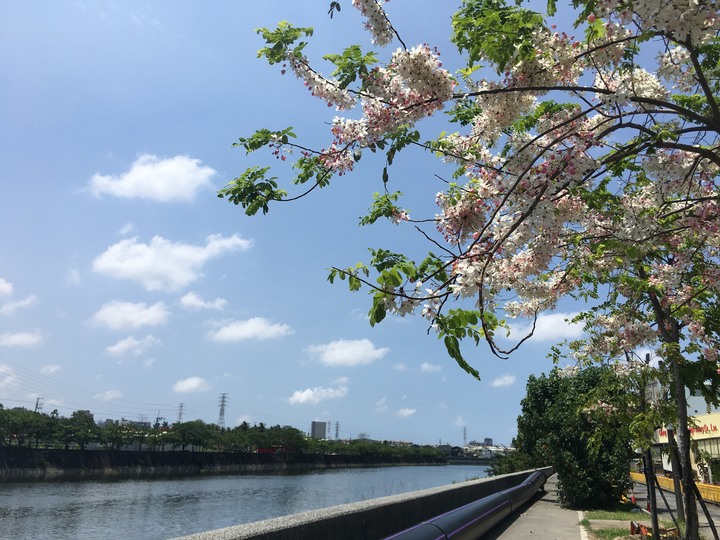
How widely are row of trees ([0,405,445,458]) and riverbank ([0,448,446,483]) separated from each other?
5665 mm

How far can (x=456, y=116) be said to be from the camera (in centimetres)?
650

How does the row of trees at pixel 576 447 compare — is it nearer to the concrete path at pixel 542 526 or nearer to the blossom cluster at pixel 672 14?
the concrete path at pixel 542 526

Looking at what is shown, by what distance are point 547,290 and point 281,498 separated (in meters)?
48.9

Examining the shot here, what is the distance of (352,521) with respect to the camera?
615 cm

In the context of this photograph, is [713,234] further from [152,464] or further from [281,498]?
[152,464]

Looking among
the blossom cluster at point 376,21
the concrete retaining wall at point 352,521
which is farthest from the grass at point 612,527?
the blossom cluster at point 376,21

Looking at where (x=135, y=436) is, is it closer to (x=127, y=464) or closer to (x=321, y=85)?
(x=127, y=464)

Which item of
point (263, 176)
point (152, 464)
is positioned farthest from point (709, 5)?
point (152, 464)

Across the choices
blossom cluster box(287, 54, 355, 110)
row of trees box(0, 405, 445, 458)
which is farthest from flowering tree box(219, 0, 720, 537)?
row of trees box(0, 405, 445, 458)

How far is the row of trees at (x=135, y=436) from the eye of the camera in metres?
A: 72.4

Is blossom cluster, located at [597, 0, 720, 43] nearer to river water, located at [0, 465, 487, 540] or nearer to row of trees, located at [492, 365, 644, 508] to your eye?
row of trees, located at [492, 365, 644, 508]

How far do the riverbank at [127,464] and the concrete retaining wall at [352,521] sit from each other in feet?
211

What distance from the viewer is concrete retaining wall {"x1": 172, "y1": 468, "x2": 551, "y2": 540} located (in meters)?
4.57

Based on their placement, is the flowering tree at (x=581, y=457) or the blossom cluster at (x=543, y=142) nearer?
the blossom cluster at (x=543, y=142)
